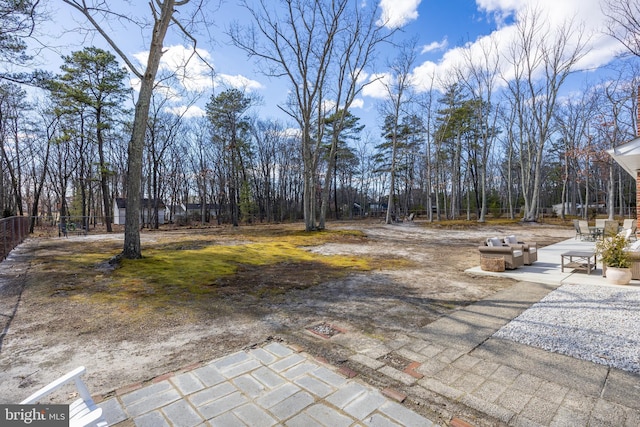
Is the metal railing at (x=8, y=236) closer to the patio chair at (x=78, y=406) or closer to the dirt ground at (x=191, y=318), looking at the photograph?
the dirt ground at (x=191, y=318)

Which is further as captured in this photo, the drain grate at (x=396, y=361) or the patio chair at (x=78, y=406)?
the drain grate at (x=396, y=361)

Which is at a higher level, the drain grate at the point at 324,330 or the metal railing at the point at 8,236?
the metal railing at the point at 8,236

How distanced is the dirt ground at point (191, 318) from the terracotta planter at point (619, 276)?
5.31ft

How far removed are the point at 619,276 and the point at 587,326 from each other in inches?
105

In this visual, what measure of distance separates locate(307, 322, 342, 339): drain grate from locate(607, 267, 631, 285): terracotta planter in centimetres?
521

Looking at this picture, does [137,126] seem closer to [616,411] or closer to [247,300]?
[247,300]

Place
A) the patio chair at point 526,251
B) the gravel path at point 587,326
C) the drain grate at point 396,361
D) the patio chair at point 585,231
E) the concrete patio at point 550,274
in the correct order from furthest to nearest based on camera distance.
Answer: the patio chair at point 585,231 < the patio chair at point 526,251 < the concrete patio at point 550,274 < the gravel path at point 587,326 < the drain grate at point 396,361

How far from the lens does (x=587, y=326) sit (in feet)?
11.4

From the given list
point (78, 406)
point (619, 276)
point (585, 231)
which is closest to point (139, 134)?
point (78, 406)

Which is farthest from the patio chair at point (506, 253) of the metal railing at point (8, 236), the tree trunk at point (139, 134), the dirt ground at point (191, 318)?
the metal railing at point (8, 236)

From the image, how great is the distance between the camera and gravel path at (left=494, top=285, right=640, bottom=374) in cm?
282

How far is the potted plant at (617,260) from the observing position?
512 cm

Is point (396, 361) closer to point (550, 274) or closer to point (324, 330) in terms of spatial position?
point (324, 330)

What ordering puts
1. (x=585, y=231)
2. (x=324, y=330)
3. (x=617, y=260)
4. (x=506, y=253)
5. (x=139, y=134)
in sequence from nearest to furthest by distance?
(x=324, y=330) → (x=617, y=260) → (x=506, y=253) → (x=139, y=134) → (x=585, y=231)
